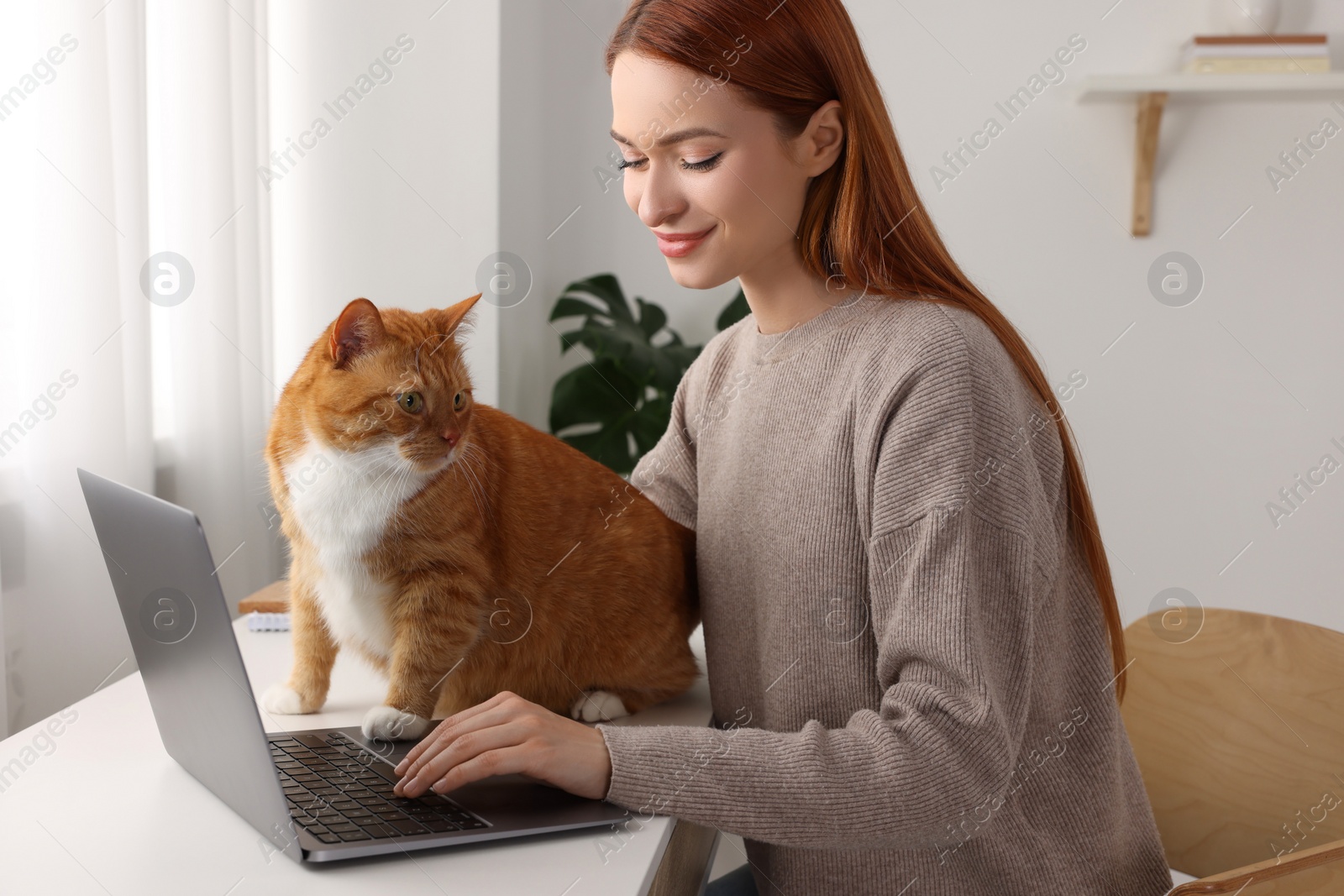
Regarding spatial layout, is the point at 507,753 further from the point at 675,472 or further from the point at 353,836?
the point at 675,472

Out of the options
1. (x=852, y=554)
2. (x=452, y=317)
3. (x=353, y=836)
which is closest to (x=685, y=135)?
(x=452, y=317)

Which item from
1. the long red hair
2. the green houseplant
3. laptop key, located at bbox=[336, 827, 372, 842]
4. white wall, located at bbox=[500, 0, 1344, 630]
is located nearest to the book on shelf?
white wall, located at bbox=[500, 0, 1344, 630]

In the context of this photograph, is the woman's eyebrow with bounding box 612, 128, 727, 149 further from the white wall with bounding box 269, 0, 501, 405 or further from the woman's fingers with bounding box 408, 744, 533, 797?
the white wall with bounding box 269, 0, 501, 405

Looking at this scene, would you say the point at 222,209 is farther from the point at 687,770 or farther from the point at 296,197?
the point at 687,770

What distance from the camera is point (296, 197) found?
2328mm

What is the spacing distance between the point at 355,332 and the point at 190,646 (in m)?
0.32

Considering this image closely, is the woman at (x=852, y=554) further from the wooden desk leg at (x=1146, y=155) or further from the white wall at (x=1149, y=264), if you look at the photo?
the wooden desk leg at (x=1146, y=155)

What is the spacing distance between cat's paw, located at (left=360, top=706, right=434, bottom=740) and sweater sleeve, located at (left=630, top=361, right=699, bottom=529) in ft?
1.40

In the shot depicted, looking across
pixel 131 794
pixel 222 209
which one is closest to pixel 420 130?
pixel 222 209

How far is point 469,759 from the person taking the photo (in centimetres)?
85

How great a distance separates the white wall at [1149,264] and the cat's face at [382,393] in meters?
1.74

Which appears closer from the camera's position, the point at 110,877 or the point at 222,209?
the point at 110,877

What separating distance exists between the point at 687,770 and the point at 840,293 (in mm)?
548

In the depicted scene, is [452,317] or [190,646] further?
[452,317]
